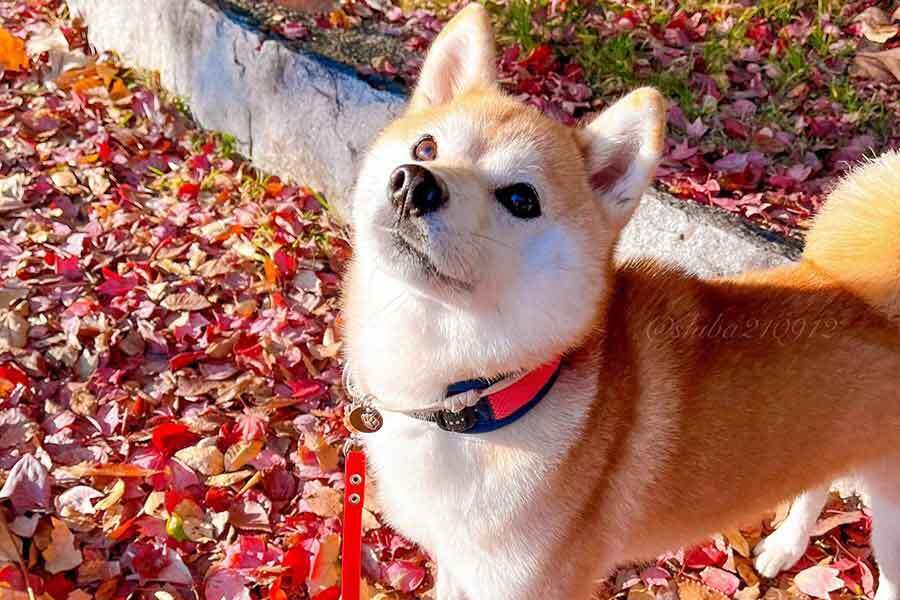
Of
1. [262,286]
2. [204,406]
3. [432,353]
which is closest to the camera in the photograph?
[432,353]

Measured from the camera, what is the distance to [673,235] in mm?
3129

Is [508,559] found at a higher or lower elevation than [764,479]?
lower

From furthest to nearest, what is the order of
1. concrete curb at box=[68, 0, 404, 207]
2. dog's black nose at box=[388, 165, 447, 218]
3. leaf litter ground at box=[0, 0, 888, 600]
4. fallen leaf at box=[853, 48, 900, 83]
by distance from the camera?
fallen leaf at box=[853, 48, 900, 83], concrete curb at box=[68, 0, 404, 207], leaf litter ground at box=[0, 0, 888, 600], dog's black nose at box=[388, 165, 447, 218]

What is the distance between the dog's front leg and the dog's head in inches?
35.9

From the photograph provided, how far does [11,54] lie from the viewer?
14.6ft

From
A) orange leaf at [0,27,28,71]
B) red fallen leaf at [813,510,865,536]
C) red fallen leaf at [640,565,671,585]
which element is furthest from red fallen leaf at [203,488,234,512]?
orange leaf at [0,27,28,71]

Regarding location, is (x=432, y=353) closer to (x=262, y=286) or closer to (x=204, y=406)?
(x=204, y=406)

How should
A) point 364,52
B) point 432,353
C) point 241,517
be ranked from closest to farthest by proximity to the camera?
point 432,353 → point 241,517 → point 364,52

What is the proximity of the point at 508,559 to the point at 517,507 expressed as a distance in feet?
0.46

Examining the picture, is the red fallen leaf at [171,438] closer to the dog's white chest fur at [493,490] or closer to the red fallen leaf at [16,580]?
the red fallen leaf at [16,580]

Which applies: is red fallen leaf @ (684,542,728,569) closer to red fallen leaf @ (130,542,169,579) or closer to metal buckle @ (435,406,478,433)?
metal buckle @ (435,406,478,433)

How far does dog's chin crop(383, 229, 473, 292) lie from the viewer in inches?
63.4

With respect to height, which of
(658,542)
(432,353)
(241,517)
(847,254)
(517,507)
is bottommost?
(241,517)

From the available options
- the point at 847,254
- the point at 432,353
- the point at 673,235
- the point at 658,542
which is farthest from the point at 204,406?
the point at 847,254
